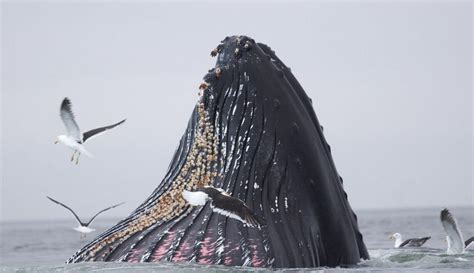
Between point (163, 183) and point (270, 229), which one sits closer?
point (270, 229)

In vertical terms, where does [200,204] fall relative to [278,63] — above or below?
below

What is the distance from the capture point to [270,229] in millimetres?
9359

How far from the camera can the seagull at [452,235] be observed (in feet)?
44.7

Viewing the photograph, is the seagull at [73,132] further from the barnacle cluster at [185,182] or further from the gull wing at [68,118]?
the barnacle cluster at [185,182]

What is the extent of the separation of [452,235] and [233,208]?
5.85 m

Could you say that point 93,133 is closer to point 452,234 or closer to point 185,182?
point 452,234

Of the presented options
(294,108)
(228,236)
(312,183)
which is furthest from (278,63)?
(228,236)

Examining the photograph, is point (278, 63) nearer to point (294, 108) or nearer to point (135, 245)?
point (294, 108)

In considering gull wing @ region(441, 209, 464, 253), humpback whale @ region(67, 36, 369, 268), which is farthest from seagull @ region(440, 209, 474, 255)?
humpback whale @ region(67, 36, 369, 268)

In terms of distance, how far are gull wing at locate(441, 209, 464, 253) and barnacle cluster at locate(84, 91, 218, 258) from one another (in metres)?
4.77

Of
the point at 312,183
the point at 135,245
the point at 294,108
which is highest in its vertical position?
the point at 294,108

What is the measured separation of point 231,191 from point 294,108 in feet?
3.33

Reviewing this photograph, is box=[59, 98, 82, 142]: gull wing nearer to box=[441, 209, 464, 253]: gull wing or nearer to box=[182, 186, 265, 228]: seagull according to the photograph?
box=[441, 209, 464, 253]: gull wing

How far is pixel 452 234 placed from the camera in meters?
14.2
